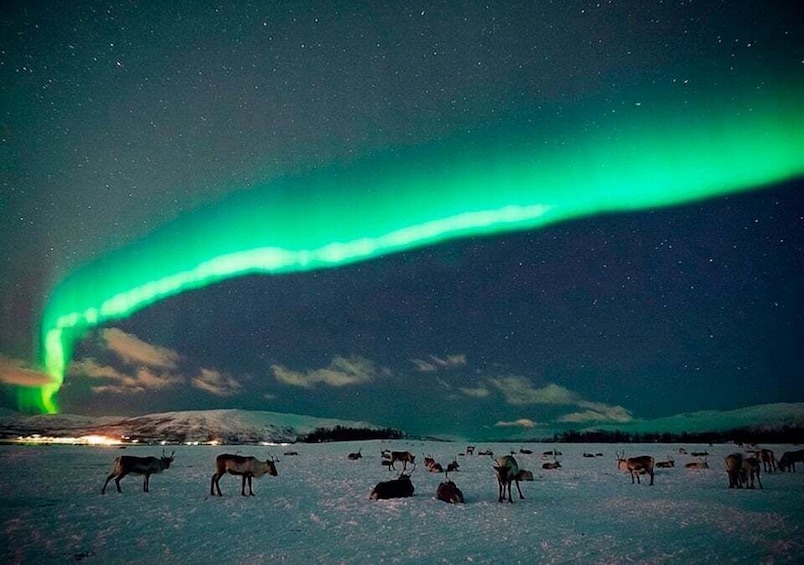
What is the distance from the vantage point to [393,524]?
15.1 meters

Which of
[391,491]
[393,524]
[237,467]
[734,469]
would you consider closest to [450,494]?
[391,491]

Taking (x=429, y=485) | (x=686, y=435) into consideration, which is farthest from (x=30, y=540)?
(x=686, y=435)

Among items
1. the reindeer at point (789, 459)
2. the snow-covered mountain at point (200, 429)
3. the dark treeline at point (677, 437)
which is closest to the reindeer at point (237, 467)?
the reindeer at point (789, 459)

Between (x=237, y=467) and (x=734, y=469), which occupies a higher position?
(x=237, y=467)

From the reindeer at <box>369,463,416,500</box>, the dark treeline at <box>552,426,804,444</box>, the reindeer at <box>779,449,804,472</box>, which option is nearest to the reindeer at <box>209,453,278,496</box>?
the reindeer at <box>369,463,416,500</box>

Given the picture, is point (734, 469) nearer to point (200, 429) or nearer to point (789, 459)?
point (789, 459)

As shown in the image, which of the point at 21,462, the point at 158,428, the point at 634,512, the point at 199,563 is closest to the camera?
the point at 199,563

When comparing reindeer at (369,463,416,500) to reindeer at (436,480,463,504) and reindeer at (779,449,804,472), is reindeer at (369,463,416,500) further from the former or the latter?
reindeer at (779,449,804,472)

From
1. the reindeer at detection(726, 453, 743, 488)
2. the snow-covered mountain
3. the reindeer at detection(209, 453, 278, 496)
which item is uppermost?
the reindeer at detection(209, 453, 278, 496)

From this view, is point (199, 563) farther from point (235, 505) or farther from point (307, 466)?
point (307, 466)

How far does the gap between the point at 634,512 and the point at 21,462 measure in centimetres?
4092

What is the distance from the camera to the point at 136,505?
18.1 metres

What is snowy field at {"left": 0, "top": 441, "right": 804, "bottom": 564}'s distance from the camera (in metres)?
11.6

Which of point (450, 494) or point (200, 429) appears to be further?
point (200, 429)
